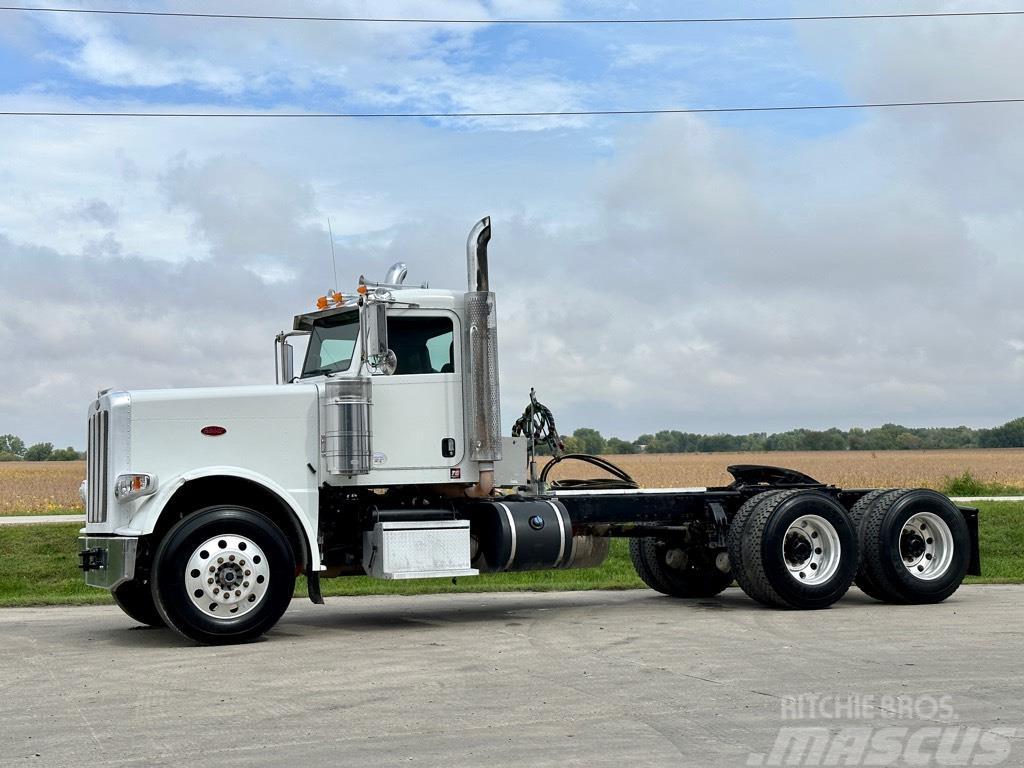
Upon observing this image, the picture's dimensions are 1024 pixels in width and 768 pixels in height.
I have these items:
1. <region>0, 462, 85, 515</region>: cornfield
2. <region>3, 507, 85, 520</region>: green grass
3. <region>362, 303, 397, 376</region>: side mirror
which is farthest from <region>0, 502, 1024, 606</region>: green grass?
<region>3, 507, 85, 520</region>: green grass

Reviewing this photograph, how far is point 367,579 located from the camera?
19.2 metres

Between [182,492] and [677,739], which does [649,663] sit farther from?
[182,492]

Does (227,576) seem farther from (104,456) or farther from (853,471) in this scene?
(853,471)

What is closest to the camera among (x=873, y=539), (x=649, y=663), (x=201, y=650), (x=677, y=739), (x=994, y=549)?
(x=677, y=739)

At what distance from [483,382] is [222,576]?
3199mm

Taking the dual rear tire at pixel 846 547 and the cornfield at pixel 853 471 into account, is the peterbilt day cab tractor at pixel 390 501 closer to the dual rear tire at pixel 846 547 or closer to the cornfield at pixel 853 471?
the dual rear tire at pixel 846 547

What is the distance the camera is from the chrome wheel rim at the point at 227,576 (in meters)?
11.7

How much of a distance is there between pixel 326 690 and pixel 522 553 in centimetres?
430

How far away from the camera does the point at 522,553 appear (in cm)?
1323

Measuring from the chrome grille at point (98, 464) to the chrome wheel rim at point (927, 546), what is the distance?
8.43 m

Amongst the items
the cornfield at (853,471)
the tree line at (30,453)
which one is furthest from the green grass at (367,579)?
the tree line at (30,453)

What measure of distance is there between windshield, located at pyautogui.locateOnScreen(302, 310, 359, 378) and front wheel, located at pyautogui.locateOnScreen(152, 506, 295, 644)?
1966 millimetres

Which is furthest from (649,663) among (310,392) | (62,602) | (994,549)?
(994,549)

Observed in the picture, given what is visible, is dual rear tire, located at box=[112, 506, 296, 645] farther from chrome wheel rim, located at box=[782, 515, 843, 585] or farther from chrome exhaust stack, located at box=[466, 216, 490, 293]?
chrome wheel rim, located at box=[782, 515, 843, 585]
